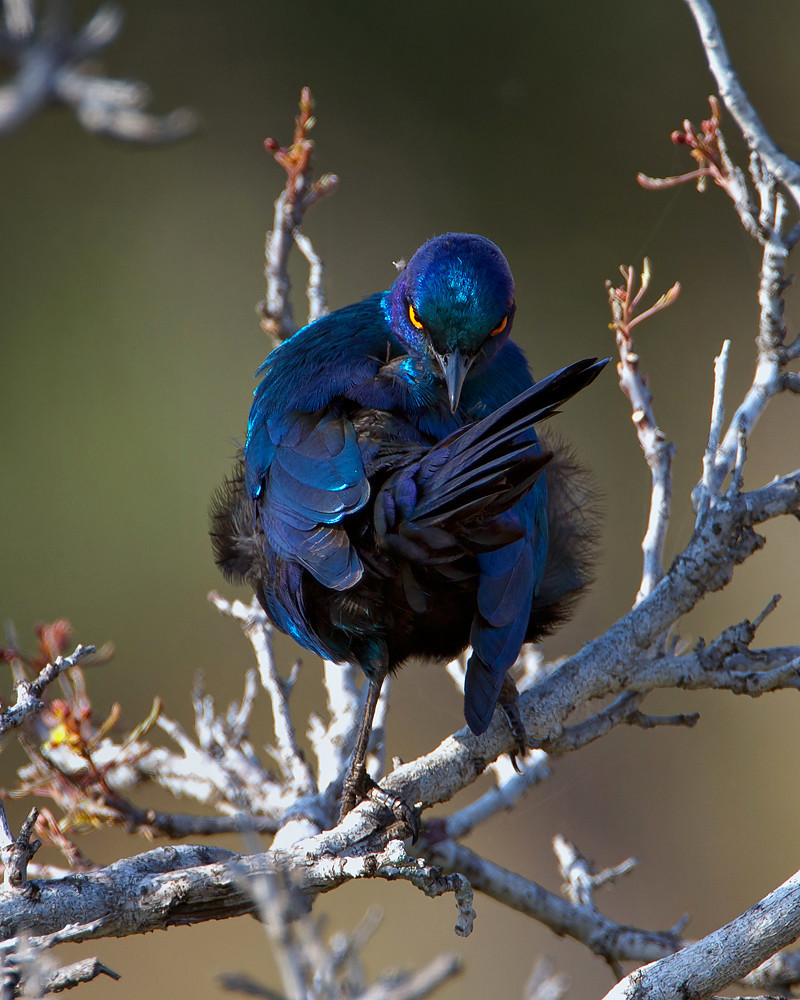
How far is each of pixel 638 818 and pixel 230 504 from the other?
330cm

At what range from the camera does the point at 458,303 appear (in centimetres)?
218

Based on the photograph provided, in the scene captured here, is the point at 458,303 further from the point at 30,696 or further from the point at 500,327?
the point at 30,696

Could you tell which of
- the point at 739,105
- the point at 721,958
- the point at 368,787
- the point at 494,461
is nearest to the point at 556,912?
the point at 368,787

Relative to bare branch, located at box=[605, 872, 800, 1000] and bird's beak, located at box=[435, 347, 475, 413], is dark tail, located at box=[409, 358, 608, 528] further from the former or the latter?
bare branch, located at box=[605, 872, 800, 1000]

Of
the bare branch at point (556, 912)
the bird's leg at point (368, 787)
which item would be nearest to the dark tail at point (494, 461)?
the bird's leg at point (368, 787)

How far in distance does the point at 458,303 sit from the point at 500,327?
116 millimetres

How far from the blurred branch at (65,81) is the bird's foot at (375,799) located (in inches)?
58.5

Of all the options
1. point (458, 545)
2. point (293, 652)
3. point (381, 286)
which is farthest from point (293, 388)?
point (381, 286)

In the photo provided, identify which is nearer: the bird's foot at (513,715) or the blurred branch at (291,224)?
the bird's foot at (513,715)

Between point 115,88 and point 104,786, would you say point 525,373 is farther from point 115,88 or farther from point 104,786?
point 115,88

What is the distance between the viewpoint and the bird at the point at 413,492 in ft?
5.82

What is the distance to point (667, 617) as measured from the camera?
2213mm

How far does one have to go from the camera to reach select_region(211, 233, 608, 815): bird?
1774mm

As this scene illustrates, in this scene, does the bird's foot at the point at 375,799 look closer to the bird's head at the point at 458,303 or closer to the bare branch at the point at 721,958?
the bare branch at the point at 721,958
